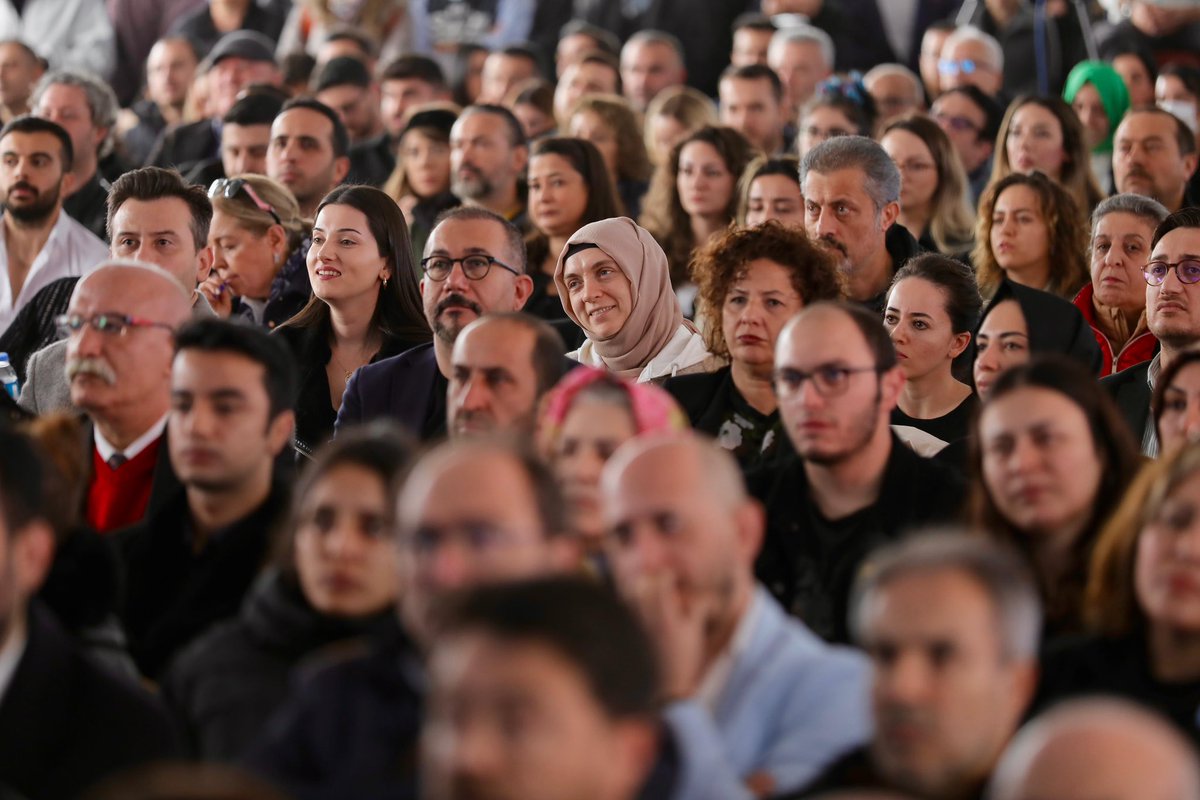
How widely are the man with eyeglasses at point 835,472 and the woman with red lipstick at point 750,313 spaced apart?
71 centimetres

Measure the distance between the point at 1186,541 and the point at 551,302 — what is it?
12.5 feet

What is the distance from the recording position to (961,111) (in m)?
8.18

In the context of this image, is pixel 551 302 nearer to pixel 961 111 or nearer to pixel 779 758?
pixel 961 111

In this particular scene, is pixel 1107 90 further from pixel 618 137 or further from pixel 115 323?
pixel 115 323

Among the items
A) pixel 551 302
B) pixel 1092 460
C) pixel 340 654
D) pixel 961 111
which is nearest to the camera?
pixel 340 654

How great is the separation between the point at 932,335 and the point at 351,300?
1.65 m

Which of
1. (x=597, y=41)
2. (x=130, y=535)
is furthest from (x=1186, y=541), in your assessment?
(x=597, y=41)

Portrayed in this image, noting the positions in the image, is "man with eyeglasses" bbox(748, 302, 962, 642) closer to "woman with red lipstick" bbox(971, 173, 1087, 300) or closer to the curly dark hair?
the curly dark hair

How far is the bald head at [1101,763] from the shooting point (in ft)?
7.28

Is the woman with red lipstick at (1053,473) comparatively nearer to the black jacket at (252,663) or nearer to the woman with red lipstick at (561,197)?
the black jacket at (252,663)

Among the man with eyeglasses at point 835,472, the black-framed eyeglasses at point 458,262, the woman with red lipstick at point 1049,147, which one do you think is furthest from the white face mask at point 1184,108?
the man with eyeglasses at point 835,472

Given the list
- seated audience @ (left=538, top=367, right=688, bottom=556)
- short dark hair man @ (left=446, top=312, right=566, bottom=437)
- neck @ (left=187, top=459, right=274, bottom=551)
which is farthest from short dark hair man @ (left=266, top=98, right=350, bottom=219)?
seated audience @ (left=538, top=367, right=688, bottom=556)

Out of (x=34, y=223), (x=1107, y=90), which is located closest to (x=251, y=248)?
(x=34, y=223)

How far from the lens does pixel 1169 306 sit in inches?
209
